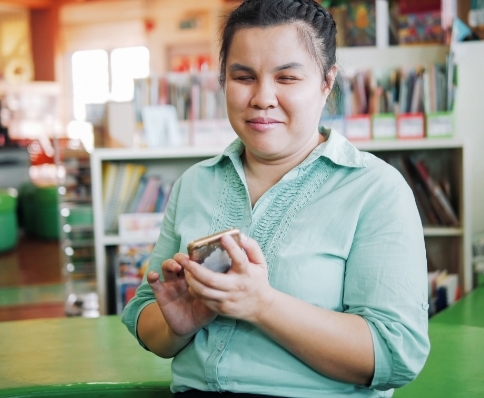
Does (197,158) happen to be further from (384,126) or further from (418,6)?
(418,6)

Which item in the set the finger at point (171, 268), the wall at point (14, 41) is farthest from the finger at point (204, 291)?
the wall at point (14, 41)

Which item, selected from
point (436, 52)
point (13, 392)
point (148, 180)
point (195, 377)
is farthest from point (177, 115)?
point (195, 377)

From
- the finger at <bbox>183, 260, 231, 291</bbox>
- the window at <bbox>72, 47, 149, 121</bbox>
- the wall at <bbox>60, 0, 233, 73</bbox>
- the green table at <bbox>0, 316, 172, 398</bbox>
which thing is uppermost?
the wall at <bbox>60, 0, 233, 73</bbox>

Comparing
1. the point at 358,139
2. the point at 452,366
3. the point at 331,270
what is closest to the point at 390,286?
the point at 331,270

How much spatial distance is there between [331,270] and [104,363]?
82cm

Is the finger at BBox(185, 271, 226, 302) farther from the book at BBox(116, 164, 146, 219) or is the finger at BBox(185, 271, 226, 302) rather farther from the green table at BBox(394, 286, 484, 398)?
the book at BBox(116, 164, 146, 219)

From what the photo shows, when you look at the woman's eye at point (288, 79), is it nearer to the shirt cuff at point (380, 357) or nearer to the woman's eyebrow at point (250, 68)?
the woman's eyebrow at point (250, 68)

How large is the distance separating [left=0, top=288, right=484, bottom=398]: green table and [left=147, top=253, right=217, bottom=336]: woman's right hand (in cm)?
43

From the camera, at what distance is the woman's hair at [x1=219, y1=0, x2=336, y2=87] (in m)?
1.09

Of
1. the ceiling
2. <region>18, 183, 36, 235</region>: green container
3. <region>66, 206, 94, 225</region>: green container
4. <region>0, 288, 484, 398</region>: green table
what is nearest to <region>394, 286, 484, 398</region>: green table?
<region>0, 288, 484, 398</region>: green table

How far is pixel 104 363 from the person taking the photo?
1597mm

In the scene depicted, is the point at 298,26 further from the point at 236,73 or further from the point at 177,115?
the point at 177,115

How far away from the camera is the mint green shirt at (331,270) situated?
3.26 ft

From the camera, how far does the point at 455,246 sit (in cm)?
324
